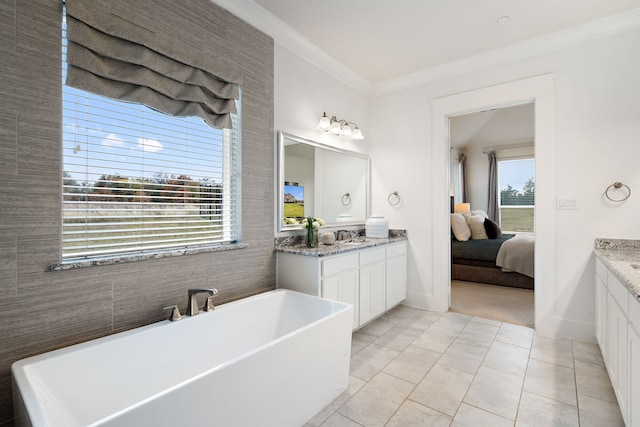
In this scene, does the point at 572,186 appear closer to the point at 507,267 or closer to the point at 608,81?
the point at 608,81

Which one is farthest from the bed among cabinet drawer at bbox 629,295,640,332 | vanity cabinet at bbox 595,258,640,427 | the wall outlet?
cabinet drawer at bbox 629,295,640,332

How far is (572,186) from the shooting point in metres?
2.74

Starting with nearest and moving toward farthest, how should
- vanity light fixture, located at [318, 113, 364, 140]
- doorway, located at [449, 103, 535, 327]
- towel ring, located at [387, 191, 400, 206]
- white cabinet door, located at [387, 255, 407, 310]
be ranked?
1. vanity light fixture, located at [318, 113, 364, 140]
2. white cabinet door, located at [387, 255, 407, 310]
3. towel ring, located at [387, 191, 400, 206]
4. doorway, located at [449, 103, 535, 327]

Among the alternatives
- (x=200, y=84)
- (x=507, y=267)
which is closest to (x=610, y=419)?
(x=507, y=267)

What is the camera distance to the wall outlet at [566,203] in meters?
2.73

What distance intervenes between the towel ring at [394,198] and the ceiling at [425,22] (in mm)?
1434

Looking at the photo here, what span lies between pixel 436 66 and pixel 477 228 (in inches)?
109

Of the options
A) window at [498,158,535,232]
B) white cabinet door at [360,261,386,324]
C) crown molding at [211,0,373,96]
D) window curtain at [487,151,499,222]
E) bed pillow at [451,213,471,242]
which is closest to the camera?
crown molding at [211,0,373,96]

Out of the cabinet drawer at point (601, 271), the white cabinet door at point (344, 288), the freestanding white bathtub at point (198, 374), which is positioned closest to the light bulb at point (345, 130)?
the white cabinet door at point (344, 288)

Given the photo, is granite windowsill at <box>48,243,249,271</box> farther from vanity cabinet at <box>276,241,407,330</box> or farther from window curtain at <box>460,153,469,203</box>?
window curtain at <box>460,153,469,203</box>

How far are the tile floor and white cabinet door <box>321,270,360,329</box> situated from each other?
37cm

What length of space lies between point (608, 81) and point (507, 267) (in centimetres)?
248

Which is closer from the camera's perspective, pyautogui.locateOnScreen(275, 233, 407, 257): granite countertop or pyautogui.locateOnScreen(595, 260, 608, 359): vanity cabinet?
pyautogui.locateOnScreen(595, 260, 608, 359): vanity cabinet

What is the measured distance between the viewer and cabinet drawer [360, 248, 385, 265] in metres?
2.85
